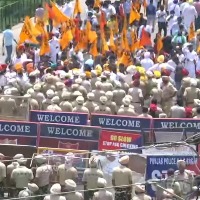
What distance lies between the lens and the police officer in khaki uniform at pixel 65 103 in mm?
29156

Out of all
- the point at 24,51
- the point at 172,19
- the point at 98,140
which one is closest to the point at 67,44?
the point at 24,51

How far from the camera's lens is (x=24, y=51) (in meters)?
35.8

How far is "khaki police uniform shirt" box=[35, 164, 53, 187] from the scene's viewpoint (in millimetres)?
25234

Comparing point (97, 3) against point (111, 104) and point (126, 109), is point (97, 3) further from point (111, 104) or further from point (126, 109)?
point (126, 109)

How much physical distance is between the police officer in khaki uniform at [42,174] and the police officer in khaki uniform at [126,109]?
3769 millimetres

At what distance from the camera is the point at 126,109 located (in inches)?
1136

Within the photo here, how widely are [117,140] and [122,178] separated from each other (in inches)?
87.8

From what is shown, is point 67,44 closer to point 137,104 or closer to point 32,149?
point 137,104

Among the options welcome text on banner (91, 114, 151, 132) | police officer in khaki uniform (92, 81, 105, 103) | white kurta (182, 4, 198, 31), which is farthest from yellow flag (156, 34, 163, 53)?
welcome text on banner (91, 114, 151, 132)

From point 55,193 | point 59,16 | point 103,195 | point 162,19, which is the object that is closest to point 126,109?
point 103,195

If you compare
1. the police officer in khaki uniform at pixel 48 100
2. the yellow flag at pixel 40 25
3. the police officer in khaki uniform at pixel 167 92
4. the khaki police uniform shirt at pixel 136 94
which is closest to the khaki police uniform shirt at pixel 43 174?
the police officer in khaki uniform at pixel 48 100

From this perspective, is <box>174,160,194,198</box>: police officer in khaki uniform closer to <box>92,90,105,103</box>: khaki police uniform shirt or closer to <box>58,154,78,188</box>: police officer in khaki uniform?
<box>58,154,78,188</box>: police officer in khaki uniform

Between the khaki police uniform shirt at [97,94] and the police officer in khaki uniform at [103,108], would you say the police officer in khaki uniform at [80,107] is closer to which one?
the police officer in khaki uniform at [103,108]

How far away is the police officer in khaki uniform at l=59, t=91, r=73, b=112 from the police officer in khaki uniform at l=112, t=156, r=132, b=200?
442 centimetres
